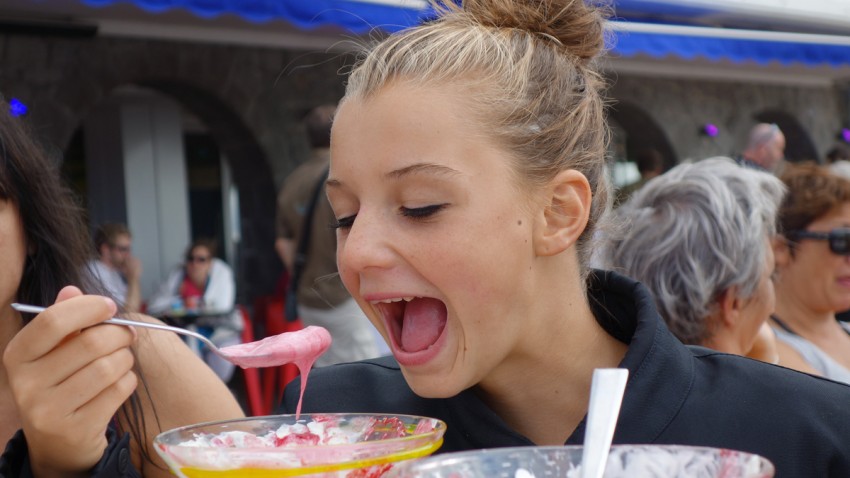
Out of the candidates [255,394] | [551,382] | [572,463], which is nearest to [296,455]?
[572,463]

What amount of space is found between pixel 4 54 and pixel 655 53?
425 cm

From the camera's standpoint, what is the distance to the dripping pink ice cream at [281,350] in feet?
4.89

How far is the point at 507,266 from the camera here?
144cm

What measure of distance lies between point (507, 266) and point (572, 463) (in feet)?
1.45

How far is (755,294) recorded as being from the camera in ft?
8.58

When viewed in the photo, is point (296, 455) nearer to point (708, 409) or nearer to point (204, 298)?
point (708, 409)

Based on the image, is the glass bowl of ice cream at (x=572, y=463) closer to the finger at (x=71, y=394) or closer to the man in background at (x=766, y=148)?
the finger at (x=71, y=394)

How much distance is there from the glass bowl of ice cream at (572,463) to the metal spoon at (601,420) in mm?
22

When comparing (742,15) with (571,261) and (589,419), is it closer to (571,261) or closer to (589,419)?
(571,261)

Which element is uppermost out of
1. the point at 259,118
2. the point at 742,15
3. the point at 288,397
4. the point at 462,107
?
the point at 742,15

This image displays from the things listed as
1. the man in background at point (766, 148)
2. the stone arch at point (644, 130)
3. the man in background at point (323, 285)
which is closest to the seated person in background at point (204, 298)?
the man in background at point (323, 285)

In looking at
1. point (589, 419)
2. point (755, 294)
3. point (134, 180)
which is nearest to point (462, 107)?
point (589, 419)

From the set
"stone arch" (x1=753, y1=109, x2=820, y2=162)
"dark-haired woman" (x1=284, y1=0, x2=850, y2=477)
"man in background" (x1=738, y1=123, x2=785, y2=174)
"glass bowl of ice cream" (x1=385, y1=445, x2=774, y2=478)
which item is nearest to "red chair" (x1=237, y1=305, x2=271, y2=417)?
"man in background" (x1=738, y1=123, x2=785, y2=174)

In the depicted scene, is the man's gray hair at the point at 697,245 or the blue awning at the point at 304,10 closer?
the man's gray hair at the point at 697,245
